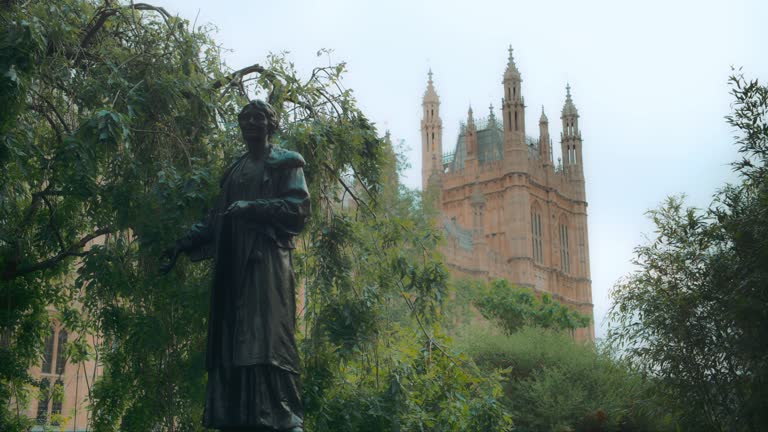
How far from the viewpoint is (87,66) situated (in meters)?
8.10

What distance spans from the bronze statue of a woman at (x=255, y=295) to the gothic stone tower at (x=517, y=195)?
55580mm

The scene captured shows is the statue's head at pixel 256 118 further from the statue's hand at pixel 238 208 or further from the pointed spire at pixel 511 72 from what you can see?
the pointed spire at pixel 511 72

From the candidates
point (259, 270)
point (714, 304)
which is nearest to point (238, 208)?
point (259, 270)

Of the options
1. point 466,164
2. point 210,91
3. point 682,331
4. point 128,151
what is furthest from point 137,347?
point 466,164

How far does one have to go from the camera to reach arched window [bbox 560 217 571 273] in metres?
75.2

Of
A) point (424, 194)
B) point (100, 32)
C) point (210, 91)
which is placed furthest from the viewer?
point (424, 194)

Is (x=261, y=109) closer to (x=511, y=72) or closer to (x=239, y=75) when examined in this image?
(x=239, y=75)

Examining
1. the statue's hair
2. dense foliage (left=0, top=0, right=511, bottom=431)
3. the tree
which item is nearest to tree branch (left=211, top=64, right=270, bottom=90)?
dense foliage (left=0, top=0, right=511, bottom=431)

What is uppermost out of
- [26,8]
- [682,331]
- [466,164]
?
[466,164]

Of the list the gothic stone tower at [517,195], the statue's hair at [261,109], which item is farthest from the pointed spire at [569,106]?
the statue's hair at [261,109]

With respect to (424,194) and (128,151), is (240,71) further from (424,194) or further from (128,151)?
(424,194)

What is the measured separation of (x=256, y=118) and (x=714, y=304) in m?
11.7

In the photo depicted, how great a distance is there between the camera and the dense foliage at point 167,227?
721cm

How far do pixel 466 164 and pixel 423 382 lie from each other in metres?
64.5
